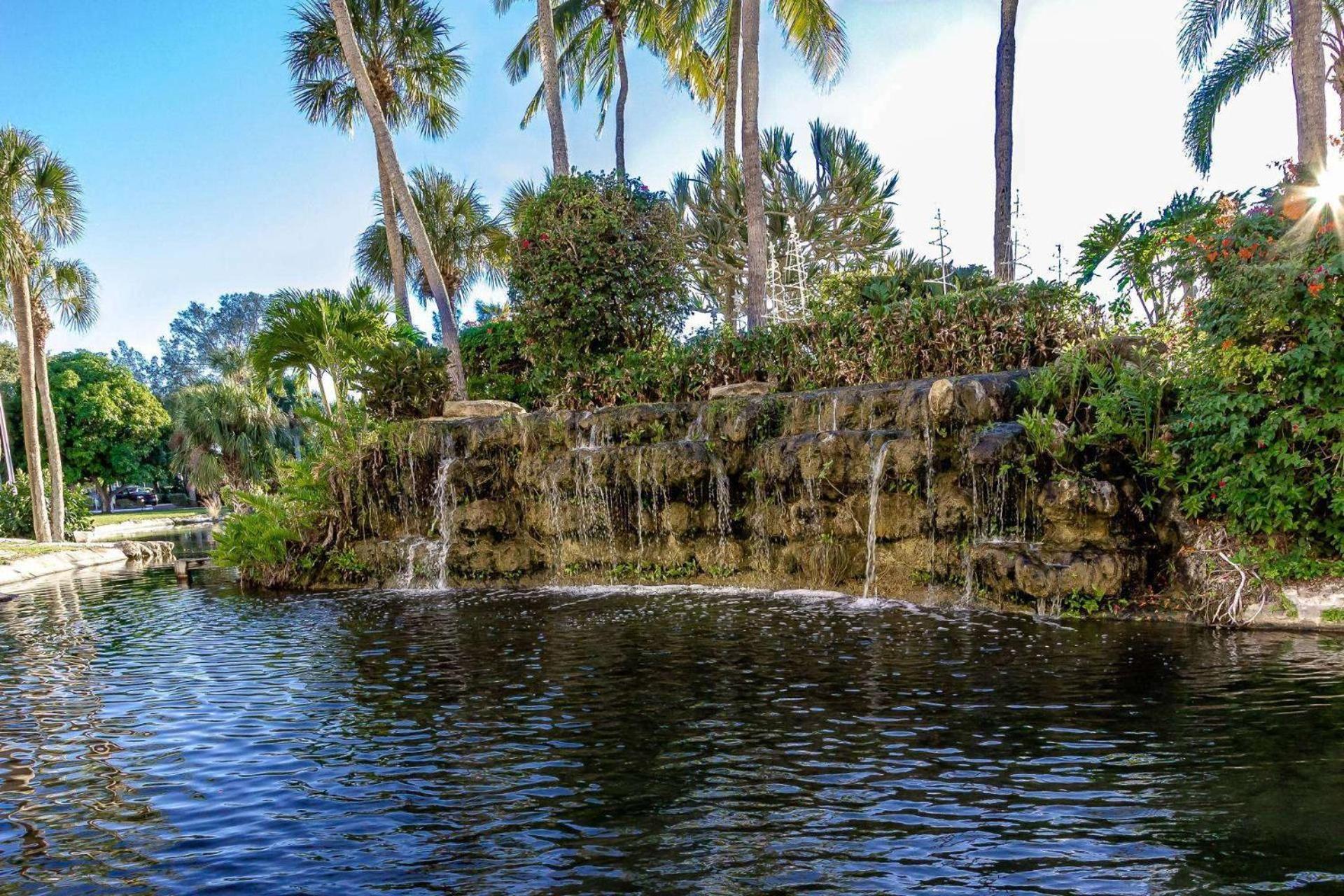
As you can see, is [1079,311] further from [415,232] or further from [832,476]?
[415,232]

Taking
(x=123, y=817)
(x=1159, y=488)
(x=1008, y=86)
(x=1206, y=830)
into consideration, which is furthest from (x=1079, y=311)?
(x=123, y=817)

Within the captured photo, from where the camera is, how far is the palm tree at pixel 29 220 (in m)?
25.9

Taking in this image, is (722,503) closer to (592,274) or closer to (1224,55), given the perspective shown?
(592,274)

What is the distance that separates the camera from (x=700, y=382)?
1562 cm

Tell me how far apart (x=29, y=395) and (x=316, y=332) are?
45.4 feet

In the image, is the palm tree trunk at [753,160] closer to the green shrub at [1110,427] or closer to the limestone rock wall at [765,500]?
the limestone rock wall at [765,500]

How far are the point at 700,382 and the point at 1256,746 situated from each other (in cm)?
1119

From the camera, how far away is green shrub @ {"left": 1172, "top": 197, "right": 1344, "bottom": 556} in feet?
28.3

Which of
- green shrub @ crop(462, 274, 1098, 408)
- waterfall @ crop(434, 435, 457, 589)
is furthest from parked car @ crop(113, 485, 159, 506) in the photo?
waterfall @ crop(434, 435, 457, 589)

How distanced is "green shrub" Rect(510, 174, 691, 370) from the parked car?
6342 cm

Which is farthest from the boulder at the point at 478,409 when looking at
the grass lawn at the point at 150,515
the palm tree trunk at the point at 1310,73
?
the grass lawn at the point at 150,515

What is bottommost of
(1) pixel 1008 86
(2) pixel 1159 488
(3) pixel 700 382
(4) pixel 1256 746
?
(4) pixel 1256 746

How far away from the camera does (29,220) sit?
27797mm

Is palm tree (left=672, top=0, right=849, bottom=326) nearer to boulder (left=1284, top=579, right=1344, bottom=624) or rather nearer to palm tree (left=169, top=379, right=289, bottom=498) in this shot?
boulder (left=1284, top=579, right=1344, bottom=624)
